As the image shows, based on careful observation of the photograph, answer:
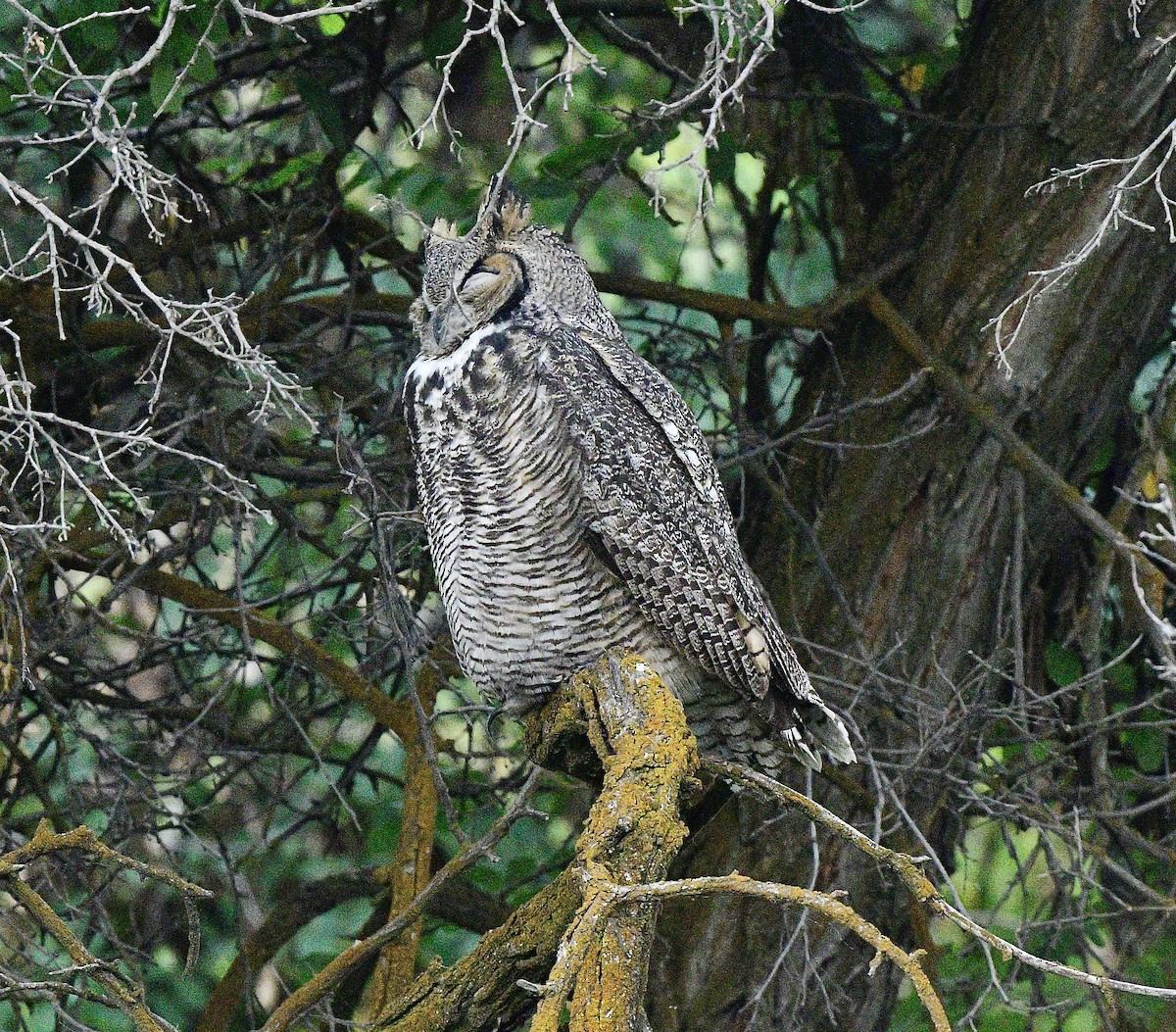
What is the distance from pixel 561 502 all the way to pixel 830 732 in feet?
2.35

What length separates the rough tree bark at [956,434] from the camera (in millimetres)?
3357

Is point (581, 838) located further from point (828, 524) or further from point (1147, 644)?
point (1147, 644)

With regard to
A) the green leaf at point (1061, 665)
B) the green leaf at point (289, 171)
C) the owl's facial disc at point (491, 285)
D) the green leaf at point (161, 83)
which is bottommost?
the green leaf at point (1061, 665)

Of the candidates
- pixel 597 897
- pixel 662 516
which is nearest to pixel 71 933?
pixel 597 897

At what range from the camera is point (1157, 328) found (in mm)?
3531

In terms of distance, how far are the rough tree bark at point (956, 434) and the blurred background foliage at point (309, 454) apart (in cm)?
14

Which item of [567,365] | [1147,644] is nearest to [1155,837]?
[1147,644]

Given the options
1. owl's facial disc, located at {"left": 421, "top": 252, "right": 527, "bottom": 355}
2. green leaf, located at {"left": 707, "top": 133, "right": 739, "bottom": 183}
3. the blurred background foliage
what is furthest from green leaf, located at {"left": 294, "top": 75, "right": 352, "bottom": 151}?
green leaf, located at {"left": 707, "top": 133, "right": 739, "bottom": 183}

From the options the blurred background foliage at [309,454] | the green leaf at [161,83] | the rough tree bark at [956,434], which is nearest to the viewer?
the green leaf at [161,83]

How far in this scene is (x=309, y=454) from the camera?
3.32 m

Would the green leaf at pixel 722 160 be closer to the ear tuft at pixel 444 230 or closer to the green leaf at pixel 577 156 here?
the green leaf at pixel 577 156

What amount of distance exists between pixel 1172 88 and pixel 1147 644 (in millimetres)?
1406

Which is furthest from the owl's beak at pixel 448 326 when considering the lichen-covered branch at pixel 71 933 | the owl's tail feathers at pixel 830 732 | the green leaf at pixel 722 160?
the lichen-covered branch at pixel 71 933

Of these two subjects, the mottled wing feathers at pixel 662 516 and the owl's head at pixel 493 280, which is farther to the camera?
the owl's head at pixel 493 280
